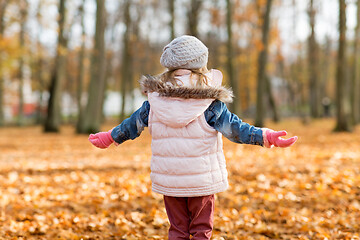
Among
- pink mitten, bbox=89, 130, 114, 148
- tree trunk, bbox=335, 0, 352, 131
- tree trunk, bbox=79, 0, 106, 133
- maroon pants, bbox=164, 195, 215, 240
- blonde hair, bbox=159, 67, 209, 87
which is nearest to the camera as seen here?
blonde hair, bbox=159, 67, 209, 87

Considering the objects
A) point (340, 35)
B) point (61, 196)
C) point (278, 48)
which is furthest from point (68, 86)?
point (61, 196)

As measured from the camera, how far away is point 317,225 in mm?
4180

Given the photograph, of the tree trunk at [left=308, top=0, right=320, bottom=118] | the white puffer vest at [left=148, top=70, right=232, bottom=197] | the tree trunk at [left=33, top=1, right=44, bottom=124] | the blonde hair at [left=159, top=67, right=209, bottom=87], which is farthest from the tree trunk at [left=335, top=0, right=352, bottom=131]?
the tree trunk at [left=33, top=1, right=44, bottom=124]

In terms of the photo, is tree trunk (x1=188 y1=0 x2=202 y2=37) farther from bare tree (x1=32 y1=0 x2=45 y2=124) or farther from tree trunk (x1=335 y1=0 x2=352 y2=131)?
bare tree (x1=32 y1=0 x2=45 y2=124)

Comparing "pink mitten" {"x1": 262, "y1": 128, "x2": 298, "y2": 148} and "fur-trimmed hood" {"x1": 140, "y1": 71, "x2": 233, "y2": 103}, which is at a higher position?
"fur-trimmed hood" {"x1": 140, "y1": 71, "x2": 233, "y2": 103}

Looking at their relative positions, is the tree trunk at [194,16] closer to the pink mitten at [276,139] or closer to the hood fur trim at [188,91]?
the hood fur trim at [188,91]

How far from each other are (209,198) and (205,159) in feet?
1.13

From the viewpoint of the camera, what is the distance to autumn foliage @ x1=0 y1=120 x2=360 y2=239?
4062 mm

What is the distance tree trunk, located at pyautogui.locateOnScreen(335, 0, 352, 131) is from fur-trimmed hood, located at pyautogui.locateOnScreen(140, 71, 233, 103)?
41.8 feet

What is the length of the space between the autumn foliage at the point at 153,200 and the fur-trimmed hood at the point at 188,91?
5.95 feet

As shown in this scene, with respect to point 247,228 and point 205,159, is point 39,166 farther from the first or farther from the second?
point 205,159

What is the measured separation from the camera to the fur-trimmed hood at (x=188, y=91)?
259 centimetres

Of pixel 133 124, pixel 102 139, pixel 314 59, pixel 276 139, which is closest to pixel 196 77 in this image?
pixel 133 124

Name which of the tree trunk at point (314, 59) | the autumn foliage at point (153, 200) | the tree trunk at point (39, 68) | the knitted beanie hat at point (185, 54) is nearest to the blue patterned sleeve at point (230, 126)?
the knitted beanie hat at point (185, 54)
